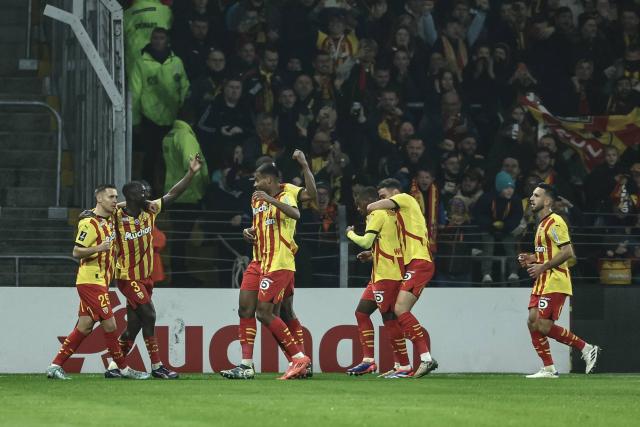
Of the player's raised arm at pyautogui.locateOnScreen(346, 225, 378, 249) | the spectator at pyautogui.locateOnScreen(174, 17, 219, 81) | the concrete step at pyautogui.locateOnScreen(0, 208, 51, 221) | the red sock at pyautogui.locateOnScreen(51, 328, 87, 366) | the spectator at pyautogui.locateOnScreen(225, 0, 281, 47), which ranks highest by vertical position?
the spectator at pyautogui.locateOnScreen(225, 0, 281, 47)

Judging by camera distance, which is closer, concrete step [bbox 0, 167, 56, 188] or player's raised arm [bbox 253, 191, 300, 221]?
player's raised arm [bbox 253, 191, 300, 221]

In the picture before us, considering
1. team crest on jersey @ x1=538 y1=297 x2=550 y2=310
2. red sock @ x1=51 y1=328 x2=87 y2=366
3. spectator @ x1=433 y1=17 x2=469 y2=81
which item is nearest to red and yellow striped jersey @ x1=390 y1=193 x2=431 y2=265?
team crest on jersey @ x1=538 y1=297 x2=550 y2=310

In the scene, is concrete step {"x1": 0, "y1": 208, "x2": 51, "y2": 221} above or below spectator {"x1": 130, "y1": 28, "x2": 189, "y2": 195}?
below

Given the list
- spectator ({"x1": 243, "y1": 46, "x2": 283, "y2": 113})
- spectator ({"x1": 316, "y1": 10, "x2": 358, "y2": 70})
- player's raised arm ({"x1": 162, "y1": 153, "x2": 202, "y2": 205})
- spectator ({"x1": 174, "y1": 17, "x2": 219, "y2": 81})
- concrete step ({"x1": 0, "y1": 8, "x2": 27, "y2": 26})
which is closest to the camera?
player's raised arm ({"x1": 162, "y1": 153, "x2": 202, "y2": 205})

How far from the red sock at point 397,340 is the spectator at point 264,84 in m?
5.32

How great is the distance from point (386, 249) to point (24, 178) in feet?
19.0

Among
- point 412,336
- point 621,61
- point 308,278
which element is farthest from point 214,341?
point 621,61

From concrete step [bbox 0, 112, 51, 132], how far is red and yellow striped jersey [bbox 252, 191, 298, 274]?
610 centimetres

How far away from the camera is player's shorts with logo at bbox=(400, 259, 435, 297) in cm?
1595

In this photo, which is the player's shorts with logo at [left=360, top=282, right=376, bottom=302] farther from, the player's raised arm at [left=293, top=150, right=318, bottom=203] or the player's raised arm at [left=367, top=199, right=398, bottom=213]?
the player's raised arm at [left=293, top=150, right=318, bottom=203]

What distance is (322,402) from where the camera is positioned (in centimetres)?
1178

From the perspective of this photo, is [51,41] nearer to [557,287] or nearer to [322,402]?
[557,287]

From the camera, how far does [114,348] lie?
15.1 meters

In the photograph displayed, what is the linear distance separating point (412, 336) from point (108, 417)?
19.1 ft
